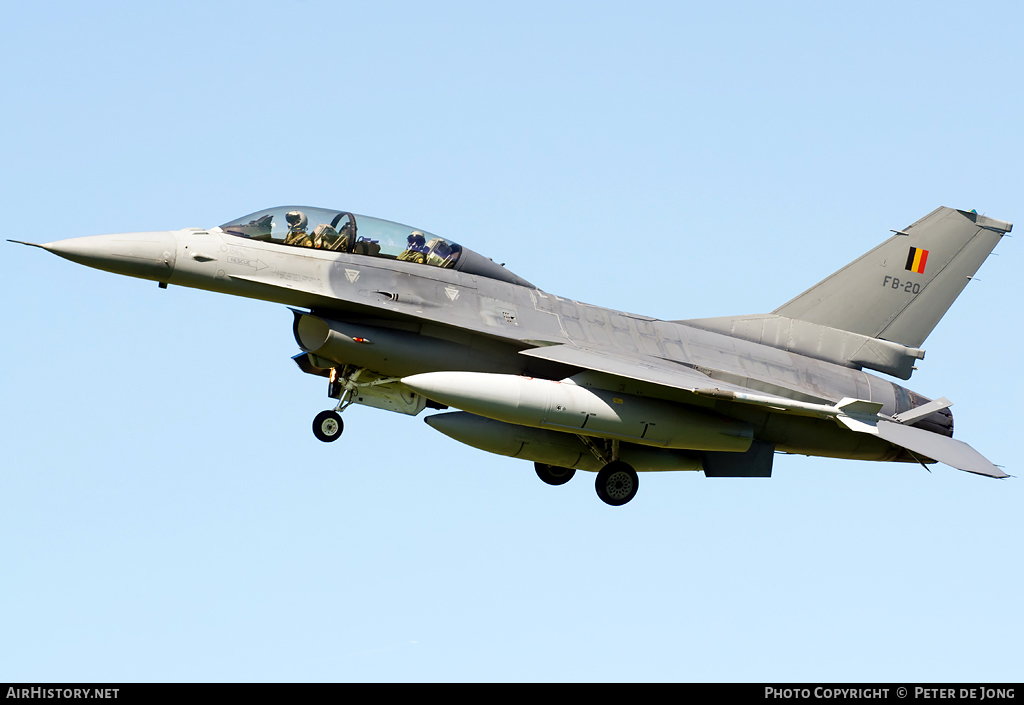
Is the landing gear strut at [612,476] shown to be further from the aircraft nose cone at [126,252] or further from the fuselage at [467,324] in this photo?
the aircraft nose cone at [126,252]

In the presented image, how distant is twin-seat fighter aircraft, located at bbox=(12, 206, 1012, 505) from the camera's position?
53.3 ft

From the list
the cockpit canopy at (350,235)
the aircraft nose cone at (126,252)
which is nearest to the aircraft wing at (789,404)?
the cockpit canopy at (350,235)

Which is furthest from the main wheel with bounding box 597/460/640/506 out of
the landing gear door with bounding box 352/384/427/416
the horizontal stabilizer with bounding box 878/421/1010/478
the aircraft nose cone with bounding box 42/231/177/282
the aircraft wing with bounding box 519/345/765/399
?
the aircraft nose cone with bounding box 42/231/177/282

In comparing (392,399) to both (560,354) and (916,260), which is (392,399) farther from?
(916,260)

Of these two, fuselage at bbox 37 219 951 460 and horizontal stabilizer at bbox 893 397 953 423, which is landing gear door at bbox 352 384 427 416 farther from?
horizontal stabilizer at bbox 893 397 953 423

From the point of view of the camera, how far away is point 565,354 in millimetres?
17109

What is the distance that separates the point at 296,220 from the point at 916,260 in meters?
10.4

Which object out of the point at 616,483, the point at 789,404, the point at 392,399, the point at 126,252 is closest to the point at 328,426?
the point at 392,399

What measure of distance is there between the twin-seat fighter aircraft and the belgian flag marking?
312 mm

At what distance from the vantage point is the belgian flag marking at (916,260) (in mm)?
20453

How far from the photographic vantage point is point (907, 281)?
2038cm

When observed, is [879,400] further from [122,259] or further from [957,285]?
[122,259]
